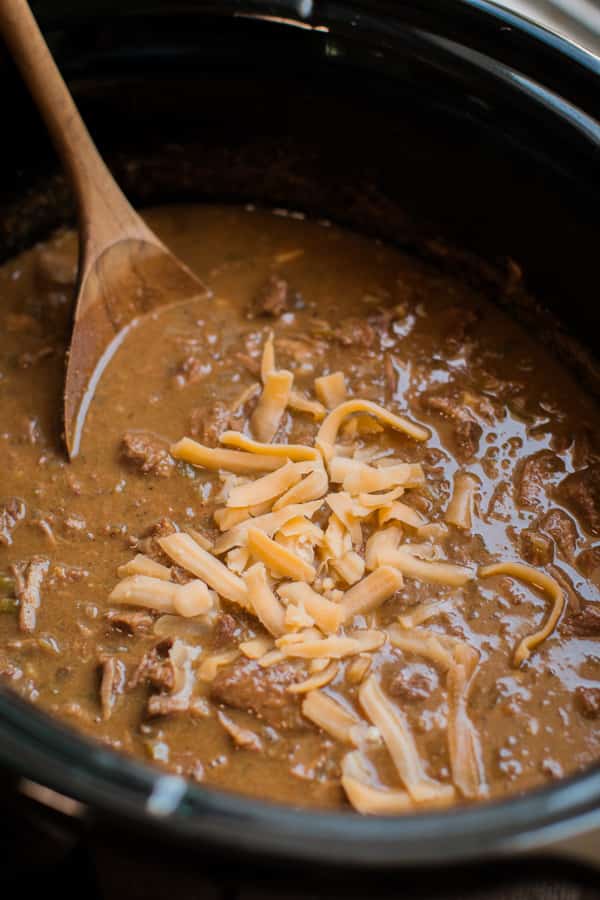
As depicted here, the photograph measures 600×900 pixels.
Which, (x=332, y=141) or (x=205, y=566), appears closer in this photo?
(x=205, y=566)

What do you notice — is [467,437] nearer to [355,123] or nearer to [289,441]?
[289,441]

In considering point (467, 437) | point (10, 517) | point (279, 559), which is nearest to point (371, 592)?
point (279, 559)

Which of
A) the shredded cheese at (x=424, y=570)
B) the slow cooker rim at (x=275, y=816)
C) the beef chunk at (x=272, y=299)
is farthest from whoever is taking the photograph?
the beef chunk at (x=272, y=299)

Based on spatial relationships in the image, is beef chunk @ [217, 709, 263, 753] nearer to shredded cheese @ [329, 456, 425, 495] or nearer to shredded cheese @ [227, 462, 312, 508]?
shredded cheese @ [227, 462, 312, 508]

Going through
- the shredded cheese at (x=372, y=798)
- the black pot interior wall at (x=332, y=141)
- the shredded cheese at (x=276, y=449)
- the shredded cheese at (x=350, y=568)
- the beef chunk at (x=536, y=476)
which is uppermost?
the black pot interior wall at (x=332, y=141)

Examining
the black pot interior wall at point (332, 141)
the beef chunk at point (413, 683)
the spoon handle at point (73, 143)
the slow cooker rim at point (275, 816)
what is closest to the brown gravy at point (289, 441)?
the beef chunk at point (413, 683)

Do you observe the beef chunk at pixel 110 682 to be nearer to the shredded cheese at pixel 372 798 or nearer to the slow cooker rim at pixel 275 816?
the shredded cheese at pixel 372 798

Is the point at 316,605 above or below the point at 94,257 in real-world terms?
below

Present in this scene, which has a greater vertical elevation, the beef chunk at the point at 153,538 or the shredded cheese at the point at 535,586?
the shredded cheese at the point at 535,586
